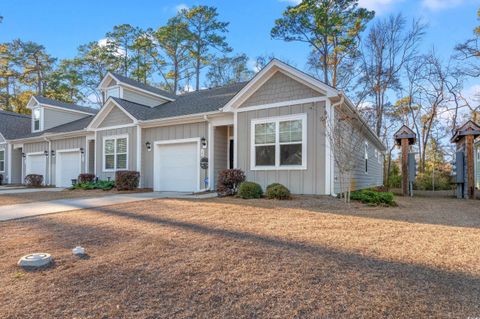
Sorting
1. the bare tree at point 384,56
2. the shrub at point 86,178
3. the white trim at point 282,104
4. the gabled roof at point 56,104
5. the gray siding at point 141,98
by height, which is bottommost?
the shrub at point 86,178

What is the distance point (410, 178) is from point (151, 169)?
37.4ft

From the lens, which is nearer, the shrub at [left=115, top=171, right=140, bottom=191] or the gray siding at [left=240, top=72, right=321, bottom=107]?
the gray siding at [left=240, top=72, right=321, bottom=107]

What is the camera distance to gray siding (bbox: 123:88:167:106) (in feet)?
54.3

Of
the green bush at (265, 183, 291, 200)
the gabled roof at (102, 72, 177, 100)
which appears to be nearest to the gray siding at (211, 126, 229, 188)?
the green bush at (265, 183, 291, 200)

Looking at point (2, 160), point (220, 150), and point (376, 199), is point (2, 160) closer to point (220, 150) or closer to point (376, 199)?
point (220, 150)

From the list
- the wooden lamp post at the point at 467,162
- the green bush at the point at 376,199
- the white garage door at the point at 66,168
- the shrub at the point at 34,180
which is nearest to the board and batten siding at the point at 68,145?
the white garage door at the point at 66,168

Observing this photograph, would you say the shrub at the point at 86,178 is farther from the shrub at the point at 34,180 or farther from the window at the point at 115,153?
the shrub at the point at 34,180

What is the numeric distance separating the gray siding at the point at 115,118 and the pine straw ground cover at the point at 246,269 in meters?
8.50

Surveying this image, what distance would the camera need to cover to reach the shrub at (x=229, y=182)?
9594mm

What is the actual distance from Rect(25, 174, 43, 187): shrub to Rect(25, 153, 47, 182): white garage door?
663 millimetres

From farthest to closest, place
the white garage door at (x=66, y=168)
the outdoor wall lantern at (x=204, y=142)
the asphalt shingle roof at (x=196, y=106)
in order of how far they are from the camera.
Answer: the white garage door at (x=66, y=168)
the asphalt shingle roof at (x=196, y=106)
the outdoor wall lantern at (x=204, y=142)

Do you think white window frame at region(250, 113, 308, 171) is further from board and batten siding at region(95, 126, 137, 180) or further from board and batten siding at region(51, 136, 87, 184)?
board and batten siding at region(51, 136, 87, 184)

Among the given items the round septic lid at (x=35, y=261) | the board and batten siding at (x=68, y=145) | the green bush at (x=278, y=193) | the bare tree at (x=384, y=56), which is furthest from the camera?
the bare tree at (x=384, y=56)

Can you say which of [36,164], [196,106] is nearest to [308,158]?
[196,106]
